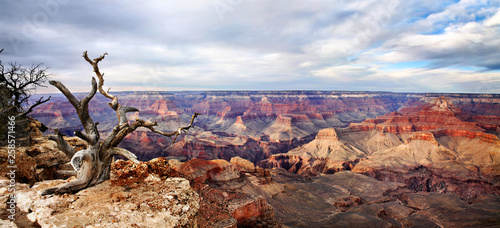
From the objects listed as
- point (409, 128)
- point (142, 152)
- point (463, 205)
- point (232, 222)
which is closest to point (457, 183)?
point (463, 205)

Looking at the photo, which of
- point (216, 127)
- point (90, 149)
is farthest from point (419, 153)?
point (216, 127)

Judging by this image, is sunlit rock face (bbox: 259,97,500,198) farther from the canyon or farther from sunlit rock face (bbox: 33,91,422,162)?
sunlit rock face (bbox: 33,91,422,162)

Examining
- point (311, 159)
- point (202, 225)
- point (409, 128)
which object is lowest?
point (311, 159)

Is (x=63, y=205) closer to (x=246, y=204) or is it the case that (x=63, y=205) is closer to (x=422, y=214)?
(x=246, y=204)

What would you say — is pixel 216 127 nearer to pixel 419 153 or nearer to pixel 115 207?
pixel 419 153

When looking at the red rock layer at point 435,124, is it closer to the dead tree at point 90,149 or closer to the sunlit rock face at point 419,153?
the sunlit rock face at point 419,153

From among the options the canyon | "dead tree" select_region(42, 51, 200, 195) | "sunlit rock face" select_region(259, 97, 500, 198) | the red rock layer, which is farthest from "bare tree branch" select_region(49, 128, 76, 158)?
the red rock layer

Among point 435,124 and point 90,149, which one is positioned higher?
point 90,149

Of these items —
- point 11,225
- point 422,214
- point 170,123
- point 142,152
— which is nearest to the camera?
point 11,225
